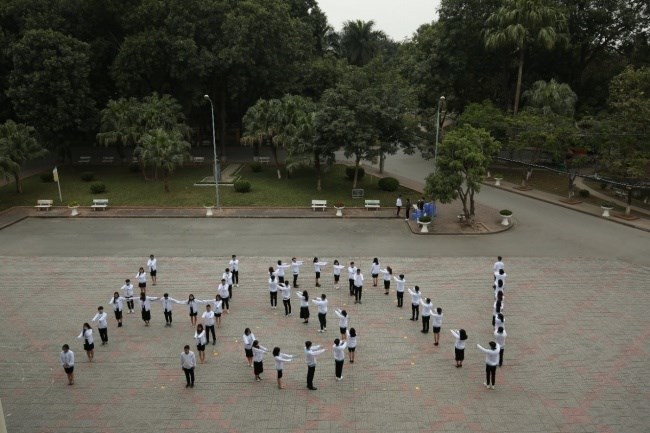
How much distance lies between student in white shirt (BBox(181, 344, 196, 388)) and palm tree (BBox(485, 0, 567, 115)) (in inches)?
1428

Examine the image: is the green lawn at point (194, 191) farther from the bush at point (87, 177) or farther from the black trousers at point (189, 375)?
the black trousers at point (189, 375)

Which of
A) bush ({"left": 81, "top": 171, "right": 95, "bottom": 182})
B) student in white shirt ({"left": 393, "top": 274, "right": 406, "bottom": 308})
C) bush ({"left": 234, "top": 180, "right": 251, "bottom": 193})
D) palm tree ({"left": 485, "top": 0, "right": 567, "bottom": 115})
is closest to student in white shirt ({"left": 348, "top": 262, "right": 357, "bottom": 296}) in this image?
student in white shirt ({"left": 393, "top": 274, "right": 406, "bottom": 308})

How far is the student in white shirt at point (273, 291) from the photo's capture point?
59.0 feet

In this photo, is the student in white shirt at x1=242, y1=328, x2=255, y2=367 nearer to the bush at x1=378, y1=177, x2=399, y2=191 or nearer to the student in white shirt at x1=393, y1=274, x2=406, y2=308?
the student in white shirt at x1=393, y1=274, x2=406, y2=308

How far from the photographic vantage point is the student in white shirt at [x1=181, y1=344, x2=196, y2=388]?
13.0 meters

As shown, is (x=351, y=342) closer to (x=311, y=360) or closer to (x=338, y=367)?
(x=338, y=367)

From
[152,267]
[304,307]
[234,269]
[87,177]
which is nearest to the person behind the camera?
[304,307]

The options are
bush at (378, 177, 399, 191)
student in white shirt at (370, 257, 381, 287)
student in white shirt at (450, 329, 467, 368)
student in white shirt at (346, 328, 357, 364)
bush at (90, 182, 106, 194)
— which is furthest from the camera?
bush at (378, 177, 399, 191)

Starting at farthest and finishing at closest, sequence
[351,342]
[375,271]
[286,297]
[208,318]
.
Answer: [375,271], [286,297], [208,318], [351,342]

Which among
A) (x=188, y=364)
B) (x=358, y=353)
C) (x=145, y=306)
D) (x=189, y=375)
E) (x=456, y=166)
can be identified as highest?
(x=456, y=166)

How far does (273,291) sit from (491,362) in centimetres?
769

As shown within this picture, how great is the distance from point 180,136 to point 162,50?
25.7 feet

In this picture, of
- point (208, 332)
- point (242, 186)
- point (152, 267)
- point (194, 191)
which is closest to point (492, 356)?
point (208, 332)

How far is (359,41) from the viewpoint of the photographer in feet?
221
